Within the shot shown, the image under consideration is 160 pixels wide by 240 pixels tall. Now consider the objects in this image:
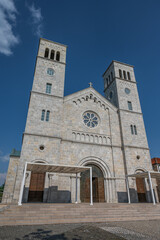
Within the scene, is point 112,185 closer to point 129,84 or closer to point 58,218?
point 58,218

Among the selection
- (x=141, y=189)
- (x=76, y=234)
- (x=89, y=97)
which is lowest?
(x=76, y=234)

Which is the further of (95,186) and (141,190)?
(141,190)

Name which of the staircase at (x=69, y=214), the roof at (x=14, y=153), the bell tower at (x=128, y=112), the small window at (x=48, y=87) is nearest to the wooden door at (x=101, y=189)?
the bell tower at (x=128, y=112)

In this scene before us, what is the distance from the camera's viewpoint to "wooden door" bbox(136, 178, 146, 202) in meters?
19.1

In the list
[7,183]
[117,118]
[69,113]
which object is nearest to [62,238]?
[7,183]

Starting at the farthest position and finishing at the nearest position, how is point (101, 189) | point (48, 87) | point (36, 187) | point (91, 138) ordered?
point (48, 87) < point (91, 138) < point (101, 189) < point (36, 187)

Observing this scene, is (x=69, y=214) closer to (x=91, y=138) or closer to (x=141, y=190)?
(x=91, y=138)

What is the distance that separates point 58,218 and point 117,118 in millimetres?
16463

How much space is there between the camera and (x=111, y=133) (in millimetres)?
21516

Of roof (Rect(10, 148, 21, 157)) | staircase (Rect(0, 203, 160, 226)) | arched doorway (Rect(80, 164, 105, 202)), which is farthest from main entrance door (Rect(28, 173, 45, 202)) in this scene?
roof (Rect(10, 148, 21, 157))

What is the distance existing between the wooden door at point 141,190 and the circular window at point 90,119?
354 inches

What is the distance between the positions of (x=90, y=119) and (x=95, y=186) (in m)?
8.55

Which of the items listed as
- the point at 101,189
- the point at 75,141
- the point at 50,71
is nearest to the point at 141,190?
the point at 101,189

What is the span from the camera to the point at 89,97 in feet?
75.5
